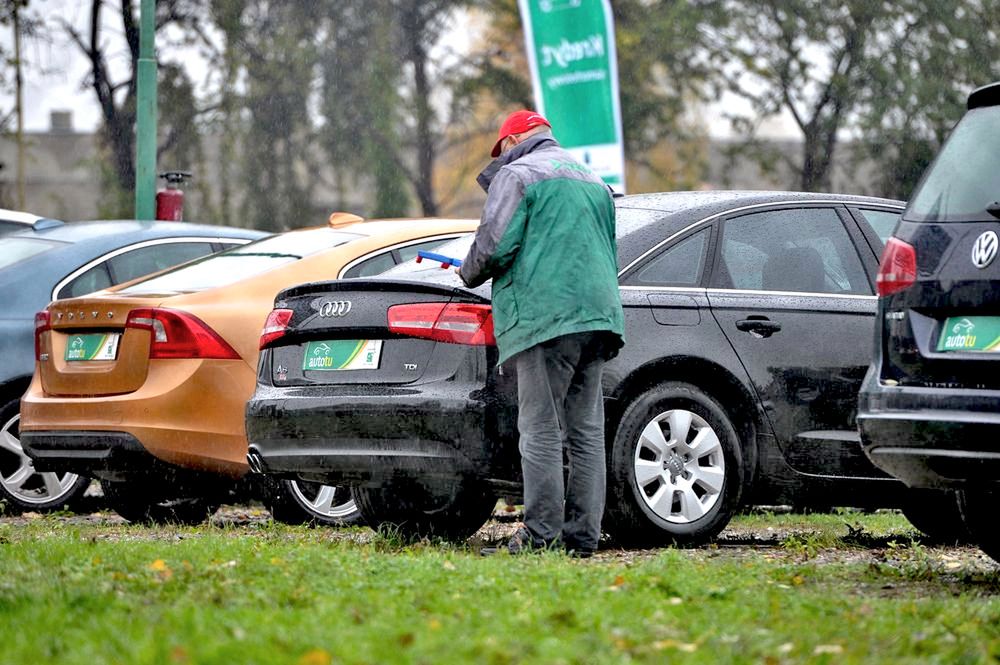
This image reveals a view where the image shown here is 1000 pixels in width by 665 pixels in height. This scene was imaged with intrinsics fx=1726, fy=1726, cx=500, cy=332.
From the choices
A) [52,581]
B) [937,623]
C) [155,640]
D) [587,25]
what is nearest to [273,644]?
[155,640]

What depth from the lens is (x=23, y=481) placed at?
9.79m

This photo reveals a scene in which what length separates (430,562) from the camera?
607 centimetres

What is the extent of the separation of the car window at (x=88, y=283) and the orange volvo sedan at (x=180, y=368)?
692 millimetres

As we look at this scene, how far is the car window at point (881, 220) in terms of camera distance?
320 inches

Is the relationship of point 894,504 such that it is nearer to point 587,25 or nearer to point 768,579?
point 768,579

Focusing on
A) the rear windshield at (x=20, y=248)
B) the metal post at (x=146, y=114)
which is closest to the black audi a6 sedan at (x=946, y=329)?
the rear windshield at (x=20, y=248)

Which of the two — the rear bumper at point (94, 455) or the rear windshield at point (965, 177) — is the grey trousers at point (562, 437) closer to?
the rear windshield at point (965, 177)

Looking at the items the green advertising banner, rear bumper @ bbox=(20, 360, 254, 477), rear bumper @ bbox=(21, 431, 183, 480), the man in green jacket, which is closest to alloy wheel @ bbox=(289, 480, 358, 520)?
rear bumper @ bbox=(20, 360, 254, 477)

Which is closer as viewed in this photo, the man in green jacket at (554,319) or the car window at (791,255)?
the man in green jacket at (554,319)

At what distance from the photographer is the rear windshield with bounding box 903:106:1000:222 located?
5.78 m

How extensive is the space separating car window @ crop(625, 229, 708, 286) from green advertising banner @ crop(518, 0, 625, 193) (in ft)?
22.8

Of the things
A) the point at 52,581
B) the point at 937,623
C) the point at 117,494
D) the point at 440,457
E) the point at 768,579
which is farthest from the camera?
the point at 117,494

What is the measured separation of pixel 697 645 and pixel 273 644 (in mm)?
1108

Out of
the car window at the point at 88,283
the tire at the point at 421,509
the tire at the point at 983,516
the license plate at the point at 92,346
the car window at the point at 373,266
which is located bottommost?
the tire at the point at 421,509
